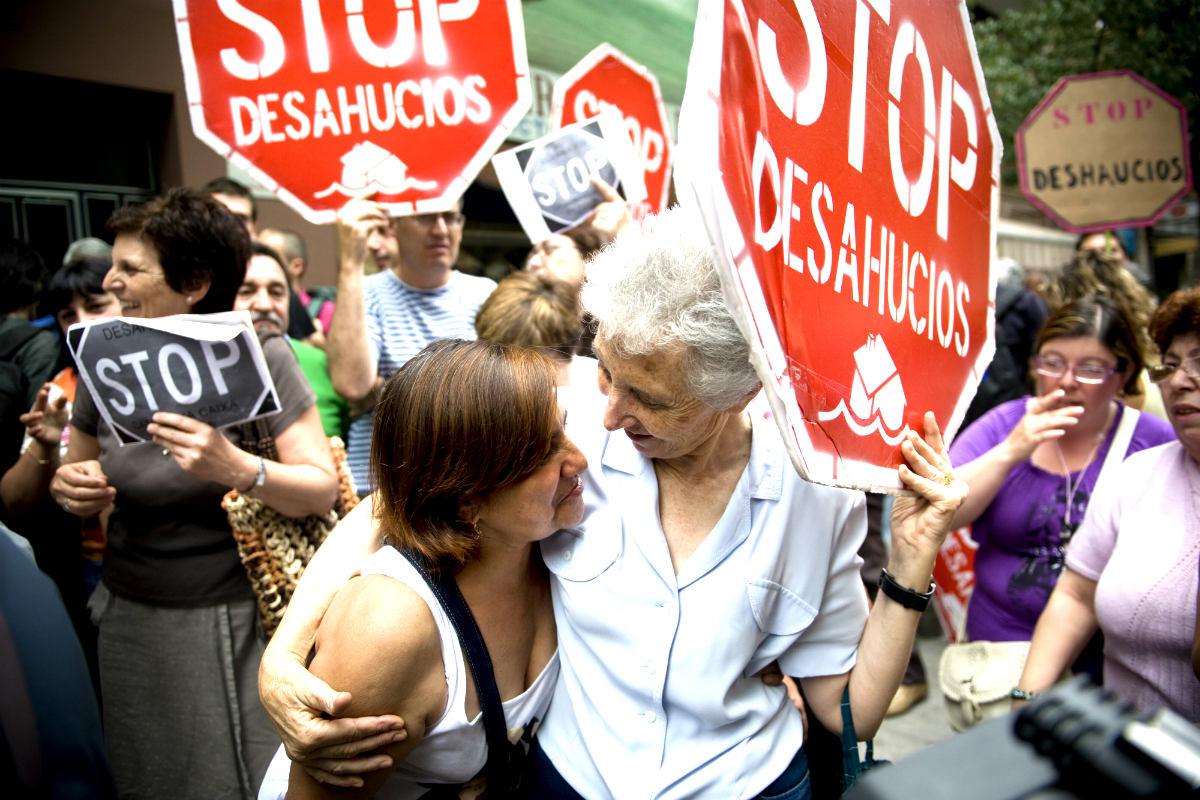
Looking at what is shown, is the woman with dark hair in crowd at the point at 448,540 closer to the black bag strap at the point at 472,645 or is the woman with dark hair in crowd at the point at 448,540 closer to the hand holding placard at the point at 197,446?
the black bag strap at the point at 472,645

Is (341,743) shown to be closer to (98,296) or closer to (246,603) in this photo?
(246,603)

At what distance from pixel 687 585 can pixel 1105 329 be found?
182 cm

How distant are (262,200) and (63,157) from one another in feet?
4.06

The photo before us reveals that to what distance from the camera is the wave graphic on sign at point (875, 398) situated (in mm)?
1227

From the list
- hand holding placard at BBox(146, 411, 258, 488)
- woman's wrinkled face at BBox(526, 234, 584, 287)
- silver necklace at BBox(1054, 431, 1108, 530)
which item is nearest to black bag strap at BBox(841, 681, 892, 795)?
silver necklace at BBox(1054, 431, 1108, 530)

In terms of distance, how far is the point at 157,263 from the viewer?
2152mm

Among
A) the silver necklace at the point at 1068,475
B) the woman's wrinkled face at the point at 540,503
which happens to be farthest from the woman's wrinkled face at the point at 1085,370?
the woman's wrinkled face at the point at 540,503

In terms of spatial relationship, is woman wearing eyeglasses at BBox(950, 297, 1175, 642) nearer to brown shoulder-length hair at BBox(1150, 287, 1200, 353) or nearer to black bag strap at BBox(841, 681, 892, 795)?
brown shoulder-length hair at BBox(1150, 287, 1200, 353)

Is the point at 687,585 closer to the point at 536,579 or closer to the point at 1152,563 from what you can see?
the point at 536,579

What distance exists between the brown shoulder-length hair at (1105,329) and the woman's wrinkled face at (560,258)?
1.55 m

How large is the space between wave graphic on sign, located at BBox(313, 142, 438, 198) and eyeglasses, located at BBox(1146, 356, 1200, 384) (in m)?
1.89

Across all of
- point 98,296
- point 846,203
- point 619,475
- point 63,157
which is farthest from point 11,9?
point 846,203

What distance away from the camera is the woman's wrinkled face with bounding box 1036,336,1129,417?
2590 mm

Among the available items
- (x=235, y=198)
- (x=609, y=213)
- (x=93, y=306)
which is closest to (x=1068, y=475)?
(x=609, y=213)
